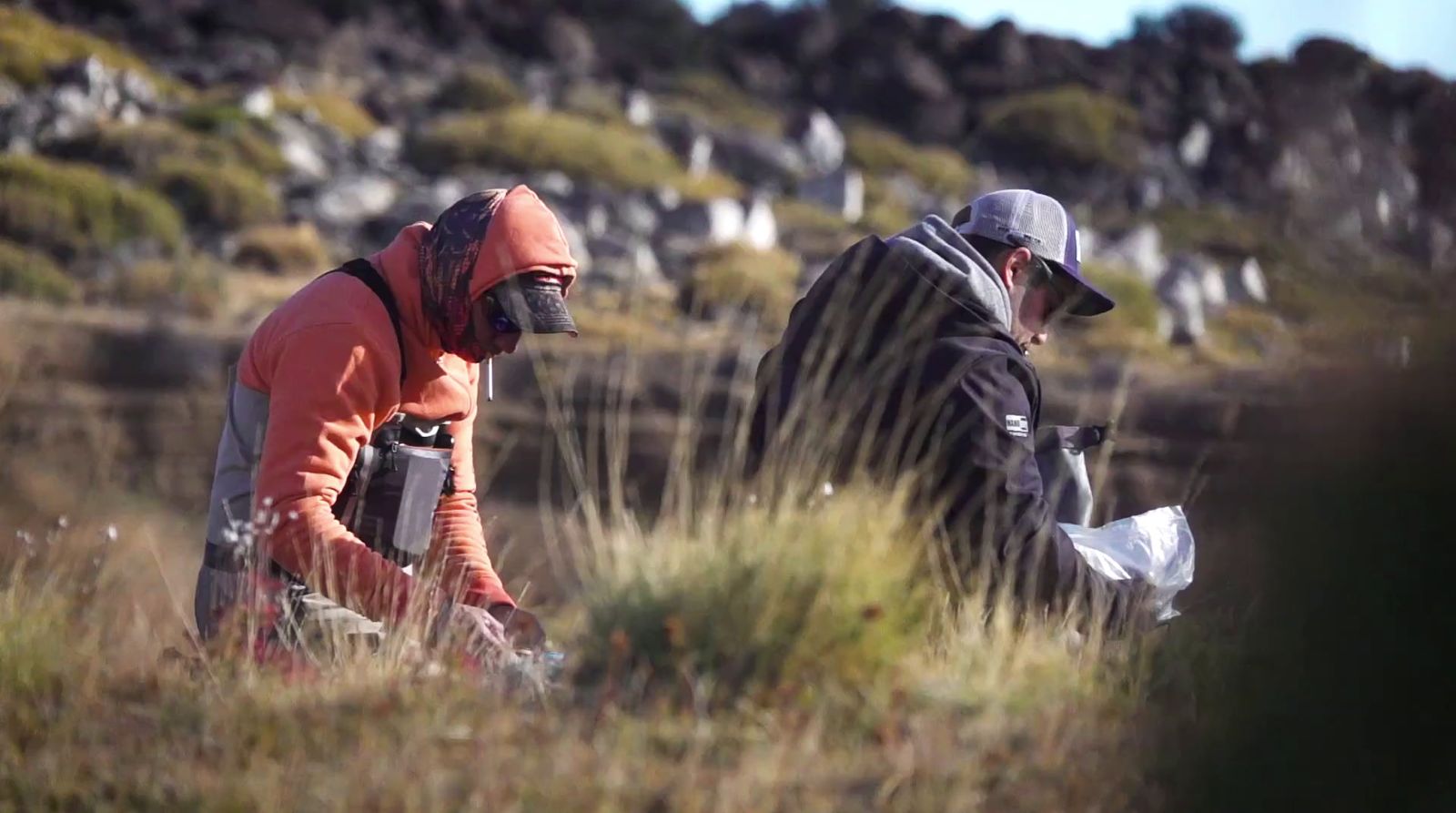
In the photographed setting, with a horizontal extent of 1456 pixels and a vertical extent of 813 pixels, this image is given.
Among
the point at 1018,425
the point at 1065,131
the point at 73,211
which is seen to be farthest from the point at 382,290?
the point at 1065,131

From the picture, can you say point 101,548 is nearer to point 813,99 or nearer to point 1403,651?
point 1403,651

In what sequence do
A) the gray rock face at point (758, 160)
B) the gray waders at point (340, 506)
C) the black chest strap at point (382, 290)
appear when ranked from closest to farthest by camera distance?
the gray waders at point (340, 506)
the black chest strap at point (382, 290)
the gray rock face at point (758, 160)

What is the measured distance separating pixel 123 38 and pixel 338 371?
171 feet

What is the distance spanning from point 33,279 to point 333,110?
21.0 meters

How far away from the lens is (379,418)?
17.2 ft

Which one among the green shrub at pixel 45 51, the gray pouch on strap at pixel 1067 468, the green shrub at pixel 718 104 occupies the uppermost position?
the green shrub at pixel 718 104

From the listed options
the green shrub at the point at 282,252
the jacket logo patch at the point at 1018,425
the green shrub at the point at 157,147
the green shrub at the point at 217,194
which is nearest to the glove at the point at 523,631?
the jacket logo patch at the point at 1018,425

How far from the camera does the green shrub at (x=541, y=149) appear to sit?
4344cm

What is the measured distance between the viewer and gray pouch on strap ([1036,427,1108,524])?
5.57 metres

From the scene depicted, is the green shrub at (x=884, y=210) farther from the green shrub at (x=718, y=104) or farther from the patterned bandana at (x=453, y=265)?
the patterned bandana at (x=453, y=265)

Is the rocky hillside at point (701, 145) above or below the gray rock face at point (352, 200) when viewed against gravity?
above

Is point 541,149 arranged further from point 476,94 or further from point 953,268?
point 953,268

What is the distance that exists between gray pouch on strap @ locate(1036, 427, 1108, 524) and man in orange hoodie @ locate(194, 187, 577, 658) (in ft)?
4.40

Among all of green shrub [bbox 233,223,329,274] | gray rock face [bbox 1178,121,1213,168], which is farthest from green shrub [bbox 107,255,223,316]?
gray rock face [bbox 1178,121,1213,168]
